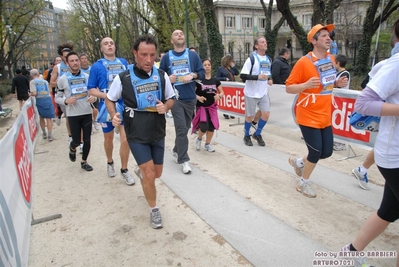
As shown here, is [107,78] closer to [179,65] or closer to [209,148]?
[179,65]

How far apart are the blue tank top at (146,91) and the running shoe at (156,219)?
1171mm

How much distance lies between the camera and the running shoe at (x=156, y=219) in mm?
3445

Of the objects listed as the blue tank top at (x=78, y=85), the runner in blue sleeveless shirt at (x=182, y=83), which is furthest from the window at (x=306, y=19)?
the blue tank top at (x=78, y=85)

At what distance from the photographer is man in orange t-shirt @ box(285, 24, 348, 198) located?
385 centimetres

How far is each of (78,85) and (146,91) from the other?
2.87 meters

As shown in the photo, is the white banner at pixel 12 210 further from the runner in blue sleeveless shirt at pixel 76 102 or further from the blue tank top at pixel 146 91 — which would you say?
the runner in blue sleeveless shirt at pixel 76 102

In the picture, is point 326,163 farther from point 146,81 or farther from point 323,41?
point 146,81

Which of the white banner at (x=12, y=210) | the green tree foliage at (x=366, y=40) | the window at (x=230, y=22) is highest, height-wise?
the window at (x=230, y=22)

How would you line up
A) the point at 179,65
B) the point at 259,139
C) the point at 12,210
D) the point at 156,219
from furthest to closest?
the point at 259,139, the point at 179,65, the point at 156,219, the point at 12,210

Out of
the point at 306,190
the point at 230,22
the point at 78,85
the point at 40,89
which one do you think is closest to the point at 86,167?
the point at 78,85

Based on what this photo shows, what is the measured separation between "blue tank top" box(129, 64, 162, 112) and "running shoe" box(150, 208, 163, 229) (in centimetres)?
117

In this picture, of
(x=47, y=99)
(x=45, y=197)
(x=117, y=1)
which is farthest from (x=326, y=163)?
(x=117, y=1)

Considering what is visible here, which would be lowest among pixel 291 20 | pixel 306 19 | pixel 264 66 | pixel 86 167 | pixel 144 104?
pixel 86 167

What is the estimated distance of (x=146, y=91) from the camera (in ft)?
10.8
